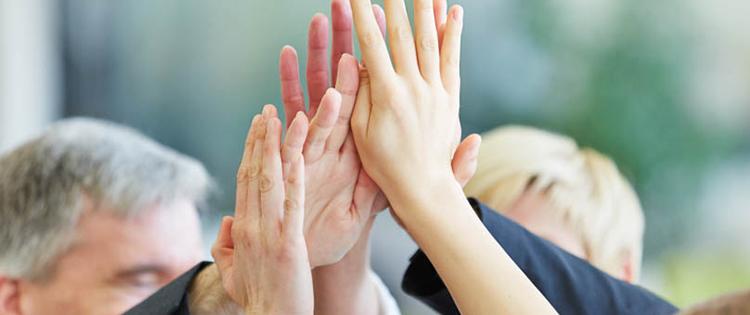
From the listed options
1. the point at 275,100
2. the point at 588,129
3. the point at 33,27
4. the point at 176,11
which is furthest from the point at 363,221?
the point at 33,27

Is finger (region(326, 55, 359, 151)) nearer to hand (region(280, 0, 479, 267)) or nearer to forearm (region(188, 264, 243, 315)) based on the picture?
hand (region(280, 0, 479, 267))

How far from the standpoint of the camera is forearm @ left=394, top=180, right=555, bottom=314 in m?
0.76

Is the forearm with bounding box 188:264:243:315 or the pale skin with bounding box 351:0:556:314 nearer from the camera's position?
the pale skin with bounding box 351:0:556:314

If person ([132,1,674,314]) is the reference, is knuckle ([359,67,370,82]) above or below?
above

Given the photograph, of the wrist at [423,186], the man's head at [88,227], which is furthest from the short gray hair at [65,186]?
the wrist at [423,186]

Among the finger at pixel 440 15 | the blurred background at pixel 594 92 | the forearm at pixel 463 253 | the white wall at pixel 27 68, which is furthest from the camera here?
the white wall at pixel 27 68

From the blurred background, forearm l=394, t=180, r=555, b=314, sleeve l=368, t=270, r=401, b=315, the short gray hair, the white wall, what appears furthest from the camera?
the white wall

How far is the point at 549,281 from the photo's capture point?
0.89 m

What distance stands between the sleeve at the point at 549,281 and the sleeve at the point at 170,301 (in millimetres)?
161

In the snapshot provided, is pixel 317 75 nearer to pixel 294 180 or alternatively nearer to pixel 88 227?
pixel 294 180

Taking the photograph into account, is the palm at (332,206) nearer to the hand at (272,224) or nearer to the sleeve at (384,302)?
the hand at (272,224)

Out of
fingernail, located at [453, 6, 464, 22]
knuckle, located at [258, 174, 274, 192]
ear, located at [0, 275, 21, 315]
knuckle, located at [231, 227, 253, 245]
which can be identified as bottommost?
ear, located at [0, 275, 21, 315]

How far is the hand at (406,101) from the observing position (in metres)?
0.82

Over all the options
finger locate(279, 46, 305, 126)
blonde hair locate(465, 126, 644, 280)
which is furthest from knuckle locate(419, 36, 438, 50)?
blonde hair locate(465, 126, 644, 280)
